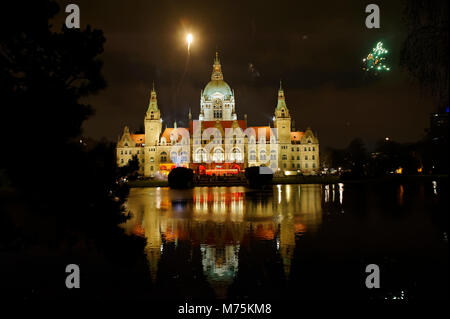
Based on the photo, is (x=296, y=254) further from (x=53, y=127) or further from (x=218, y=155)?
(x=218, y=155)

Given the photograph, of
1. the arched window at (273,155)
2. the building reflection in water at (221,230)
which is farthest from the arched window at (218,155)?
the building reflection in water at (221,230)

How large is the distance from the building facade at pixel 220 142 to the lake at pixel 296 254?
77497 mm

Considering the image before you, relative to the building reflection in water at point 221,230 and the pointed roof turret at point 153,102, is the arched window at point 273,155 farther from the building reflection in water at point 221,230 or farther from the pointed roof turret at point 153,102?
the building reflection in water at point 221,230

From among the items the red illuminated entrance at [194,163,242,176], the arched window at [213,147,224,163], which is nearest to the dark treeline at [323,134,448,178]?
the red illuminated entrance at [194,163,242,176]

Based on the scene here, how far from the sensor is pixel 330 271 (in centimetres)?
922

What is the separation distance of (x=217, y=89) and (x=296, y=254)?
107374 millimetres

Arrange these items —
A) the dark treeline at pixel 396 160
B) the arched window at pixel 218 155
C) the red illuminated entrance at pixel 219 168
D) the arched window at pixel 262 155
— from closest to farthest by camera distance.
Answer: the dark treeline at pixel 396 160
the red illuminated entrance at pixel 219 168
the arched window at pixel 218 155
the arched window at pixel 262 155

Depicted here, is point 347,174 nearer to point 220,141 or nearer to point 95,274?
point 220,141

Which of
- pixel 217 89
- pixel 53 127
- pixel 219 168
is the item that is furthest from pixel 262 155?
pixel 53 127

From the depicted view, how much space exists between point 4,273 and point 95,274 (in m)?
2.35

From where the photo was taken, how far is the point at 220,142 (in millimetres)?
102250

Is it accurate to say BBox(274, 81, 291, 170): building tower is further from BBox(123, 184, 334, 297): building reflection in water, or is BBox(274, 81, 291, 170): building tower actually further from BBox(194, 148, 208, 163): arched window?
BBox(123, 184, 334, 297): building reflection in water

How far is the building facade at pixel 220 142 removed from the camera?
102 m
